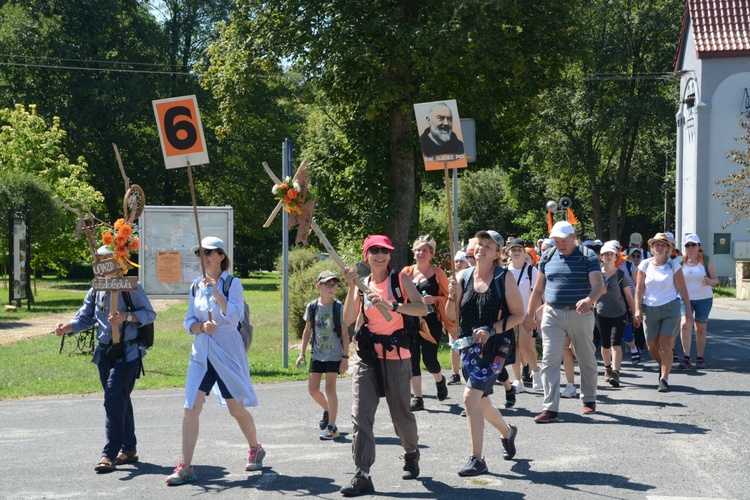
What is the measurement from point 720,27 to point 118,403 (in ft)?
117

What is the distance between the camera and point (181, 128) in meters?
8.54

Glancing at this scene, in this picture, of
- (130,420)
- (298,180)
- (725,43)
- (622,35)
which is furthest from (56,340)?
(622,35)

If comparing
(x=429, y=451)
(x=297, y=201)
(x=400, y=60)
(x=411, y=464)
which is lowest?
(x=429, y=451)

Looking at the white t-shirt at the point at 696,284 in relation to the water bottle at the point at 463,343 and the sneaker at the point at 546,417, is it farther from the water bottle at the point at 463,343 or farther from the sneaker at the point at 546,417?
the water bottle at the point at 463,343

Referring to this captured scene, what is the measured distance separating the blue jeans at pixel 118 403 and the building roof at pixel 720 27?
112 ft

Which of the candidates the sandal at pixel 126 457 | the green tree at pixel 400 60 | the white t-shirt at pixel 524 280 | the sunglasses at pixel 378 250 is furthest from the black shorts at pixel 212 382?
the green tree at pixel 400 60

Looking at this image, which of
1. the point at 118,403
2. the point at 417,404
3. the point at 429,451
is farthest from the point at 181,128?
the point at 417,404

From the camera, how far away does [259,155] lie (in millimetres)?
50031

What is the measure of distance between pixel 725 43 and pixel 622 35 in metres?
8.64

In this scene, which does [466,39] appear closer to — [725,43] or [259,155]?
[725,43]

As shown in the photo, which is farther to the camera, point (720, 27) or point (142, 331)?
point (720, 27)

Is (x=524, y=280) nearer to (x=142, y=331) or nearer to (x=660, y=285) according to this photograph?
(x=660, y=285)

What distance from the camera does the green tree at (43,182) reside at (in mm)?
31141

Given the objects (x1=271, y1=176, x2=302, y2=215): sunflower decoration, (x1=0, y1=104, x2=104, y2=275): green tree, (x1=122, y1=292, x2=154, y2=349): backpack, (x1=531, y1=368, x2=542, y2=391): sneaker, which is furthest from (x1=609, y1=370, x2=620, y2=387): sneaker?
(x1=0, y1=104, x2=104, y2=275): green tree
